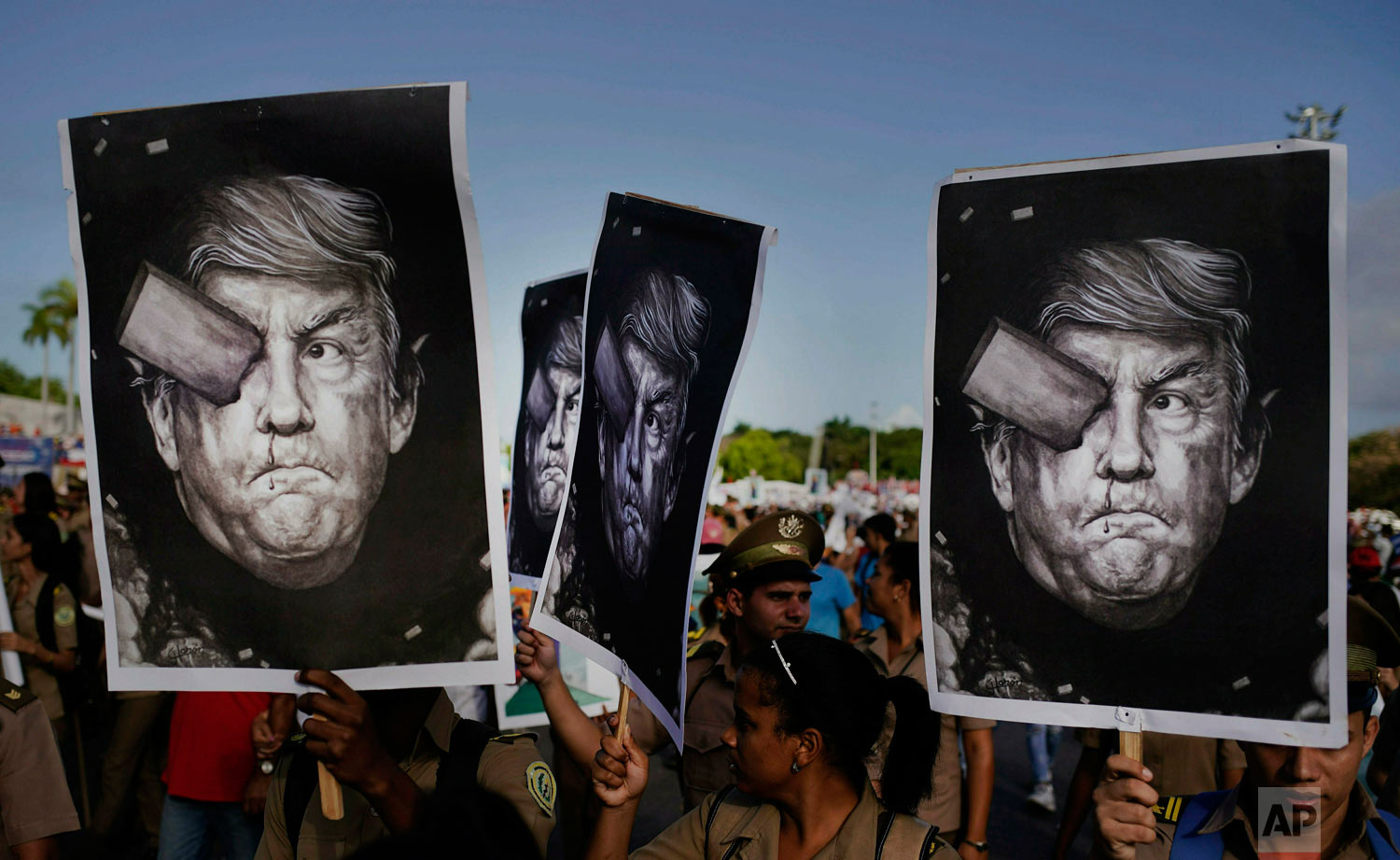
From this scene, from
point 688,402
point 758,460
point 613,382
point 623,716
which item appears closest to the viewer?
point 623,716

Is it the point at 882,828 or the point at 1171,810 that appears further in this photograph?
the point at 1171,810

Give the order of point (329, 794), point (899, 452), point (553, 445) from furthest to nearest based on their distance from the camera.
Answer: point (899, 452) < point (553, 445) < point (329, 794)

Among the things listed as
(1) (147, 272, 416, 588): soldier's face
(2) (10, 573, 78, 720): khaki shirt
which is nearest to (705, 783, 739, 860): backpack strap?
(1) (147, 272, 416, 588): soldier's face

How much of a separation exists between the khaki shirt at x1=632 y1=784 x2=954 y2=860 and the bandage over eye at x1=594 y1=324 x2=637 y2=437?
3.25 ft

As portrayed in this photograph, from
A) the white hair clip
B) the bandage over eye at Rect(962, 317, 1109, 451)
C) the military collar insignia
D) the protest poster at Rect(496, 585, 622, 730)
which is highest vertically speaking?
the bandage over eye at Rect(962, 317, 1109, 451)

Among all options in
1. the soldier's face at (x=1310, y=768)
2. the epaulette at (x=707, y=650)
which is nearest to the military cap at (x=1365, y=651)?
the soldier's face at (x=1310, y=768)

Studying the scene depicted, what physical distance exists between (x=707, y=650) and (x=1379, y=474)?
46.2 metres

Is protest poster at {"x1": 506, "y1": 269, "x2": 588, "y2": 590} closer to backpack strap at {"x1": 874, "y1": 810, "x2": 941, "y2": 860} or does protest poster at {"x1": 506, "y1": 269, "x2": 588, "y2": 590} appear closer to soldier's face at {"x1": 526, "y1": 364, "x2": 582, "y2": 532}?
soldier's face at {"x1": 526, "y1": 364, "x2": 582, "y2": 532}

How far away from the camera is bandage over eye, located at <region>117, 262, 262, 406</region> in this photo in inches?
91.1

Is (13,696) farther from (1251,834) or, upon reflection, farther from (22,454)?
(22,454)

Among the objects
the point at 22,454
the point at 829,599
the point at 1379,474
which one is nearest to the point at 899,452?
the point at 1379,474

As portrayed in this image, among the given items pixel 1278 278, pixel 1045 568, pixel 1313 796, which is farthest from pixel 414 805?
pixel 1278 278

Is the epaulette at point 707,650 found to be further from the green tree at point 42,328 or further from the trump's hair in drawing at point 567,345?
the green tree at point 42,328

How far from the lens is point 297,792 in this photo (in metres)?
2.55
